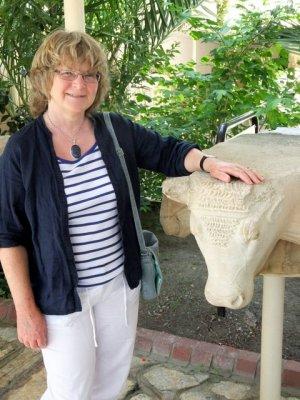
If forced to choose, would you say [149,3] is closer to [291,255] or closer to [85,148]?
[85,148]

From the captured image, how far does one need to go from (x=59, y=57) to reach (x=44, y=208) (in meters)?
0.52

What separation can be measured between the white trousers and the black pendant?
19.9 inches

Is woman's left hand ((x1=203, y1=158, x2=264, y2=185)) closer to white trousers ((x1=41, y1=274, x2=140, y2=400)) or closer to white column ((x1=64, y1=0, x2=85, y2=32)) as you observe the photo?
white trousers ((x1=41, y1=274, x2=140, y2=400))

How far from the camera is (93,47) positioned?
178cm

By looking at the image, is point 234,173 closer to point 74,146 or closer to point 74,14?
point 74,146

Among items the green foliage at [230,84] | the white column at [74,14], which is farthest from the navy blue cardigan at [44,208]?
the green foliage at [230,84]

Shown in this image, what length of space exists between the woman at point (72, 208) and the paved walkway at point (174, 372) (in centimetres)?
86

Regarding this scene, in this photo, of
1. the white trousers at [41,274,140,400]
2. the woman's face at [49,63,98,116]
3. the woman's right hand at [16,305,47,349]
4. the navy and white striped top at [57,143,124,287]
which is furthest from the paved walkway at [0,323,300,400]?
the woman's face at [49,63,98,116]

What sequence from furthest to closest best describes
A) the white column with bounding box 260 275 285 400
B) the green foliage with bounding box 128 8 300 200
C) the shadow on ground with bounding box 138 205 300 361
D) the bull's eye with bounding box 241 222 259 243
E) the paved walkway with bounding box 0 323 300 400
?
the green foliage with bounding box 128 8 300 200, the shadow on ground with bounding box 138 205 300 361, the paved walkway with bounding box 0 323 300 400, the white column with bounding box 260 275 285 400, the bull's eye with bounding box 241 222 259 243

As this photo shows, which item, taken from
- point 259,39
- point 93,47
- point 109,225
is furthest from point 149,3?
point 109,225

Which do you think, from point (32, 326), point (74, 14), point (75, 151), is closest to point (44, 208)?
point (75, 151)

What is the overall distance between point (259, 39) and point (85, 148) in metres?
2.56

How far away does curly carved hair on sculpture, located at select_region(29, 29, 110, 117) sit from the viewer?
67.4 inches

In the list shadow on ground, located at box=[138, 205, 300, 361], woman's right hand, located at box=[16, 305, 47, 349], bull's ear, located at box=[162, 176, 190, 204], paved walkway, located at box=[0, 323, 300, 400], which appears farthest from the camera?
shadow on ground, located at box=[138, 205, 300, 361]
